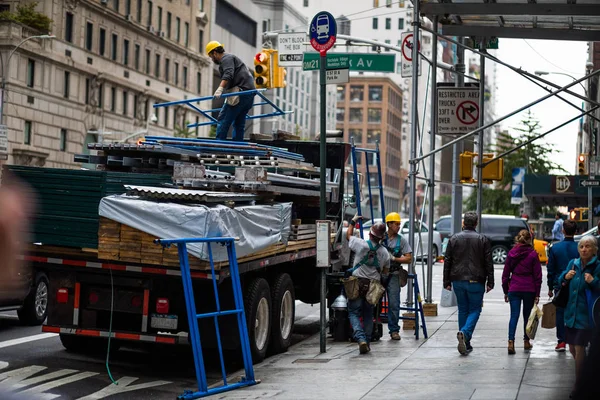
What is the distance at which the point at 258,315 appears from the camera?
44.1 ft

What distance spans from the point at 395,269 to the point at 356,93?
446ft

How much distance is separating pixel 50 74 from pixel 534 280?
48.7m

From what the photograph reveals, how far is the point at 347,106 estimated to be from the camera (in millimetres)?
151375

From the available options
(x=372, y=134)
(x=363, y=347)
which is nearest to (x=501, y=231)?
(x=363, y=347)

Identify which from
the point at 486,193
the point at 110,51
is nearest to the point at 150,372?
the point at 110,51

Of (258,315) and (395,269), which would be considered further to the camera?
(395,269)

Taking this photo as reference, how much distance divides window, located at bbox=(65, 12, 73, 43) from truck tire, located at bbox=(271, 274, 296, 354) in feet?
161

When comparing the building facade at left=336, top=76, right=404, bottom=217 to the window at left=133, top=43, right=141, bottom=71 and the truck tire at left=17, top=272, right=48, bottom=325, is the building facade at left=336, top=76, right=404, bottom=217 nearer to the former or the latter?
the window at left=133, top=43, right=141, bottom=71

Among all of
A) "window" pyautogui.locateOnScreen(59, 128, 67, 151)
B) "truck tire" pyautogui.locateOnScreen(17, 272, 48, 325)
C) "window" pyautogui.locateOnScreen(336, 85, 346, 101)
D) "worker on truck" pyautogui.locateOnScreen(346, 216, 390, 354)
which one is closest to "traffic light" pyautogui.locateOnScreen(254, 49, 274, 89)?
"truck tire" pyautogui.locateOnScreen(17, 272, 48, 325)

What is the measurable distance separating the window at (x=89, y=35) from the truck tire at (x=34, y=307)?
159 feet

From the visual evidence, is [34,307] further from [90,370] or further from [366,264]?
[366,264]

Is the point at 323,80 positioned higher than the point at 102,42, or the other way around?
the point at 102,42

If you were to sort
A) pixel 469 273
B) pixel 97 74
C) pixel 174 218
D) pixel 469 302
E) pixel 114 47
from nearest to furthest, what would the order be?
pixel 174 218 < pixel 469 273 < pixel 469 302 < pixel 97 74 < pixel 114 47

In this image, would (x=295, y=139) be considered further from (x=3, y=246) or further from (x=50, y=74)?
(x=50, y=74)
